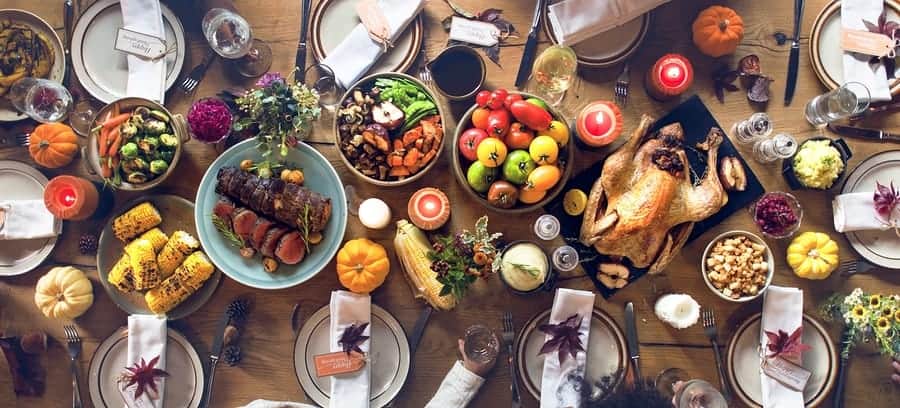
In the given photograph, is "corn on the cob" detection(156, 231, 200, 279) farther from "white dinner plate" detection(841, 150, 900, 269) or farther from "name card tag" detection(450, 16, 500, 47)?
"white dinner plate" detection(841, 150, 900, 269)

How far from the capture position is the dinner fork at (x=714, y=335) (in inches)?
78.7

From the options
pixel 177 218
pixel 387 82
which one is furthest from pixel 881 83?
pixel 177 218

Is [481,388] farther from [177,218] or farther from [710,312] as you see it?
[177,218]

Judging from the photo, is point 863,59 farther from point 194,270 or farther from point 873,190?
point 194,270

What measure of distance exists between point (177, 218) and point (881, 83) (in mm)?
2559

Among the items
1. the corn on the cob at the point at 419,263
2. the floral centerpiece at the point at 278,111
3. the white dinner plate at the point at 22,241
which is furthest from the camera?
the white dinner plate at the point at 22,241

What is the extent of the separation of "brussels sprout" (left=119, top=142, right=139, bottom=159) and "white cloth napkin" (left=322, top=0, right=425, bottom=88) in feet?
2.28

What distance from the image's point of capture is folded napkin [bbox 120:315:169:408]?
198cm

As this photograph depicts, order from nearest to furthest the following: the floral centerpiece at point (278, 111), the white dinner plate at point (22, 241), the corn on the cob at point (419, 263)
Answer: the floral centerpiece at point (278, 111) < the corn on the cob at point (419, 263) < the white dinner plate at point (22, 241)

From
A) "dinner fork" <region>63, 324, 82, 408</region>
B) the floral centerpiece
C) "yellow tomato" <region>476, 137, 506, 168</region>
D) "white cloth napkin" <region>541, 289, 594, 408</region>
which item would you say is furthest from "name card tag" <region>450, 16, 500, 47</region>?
"dinner fork" <region>63, 324, 82, 408</region>

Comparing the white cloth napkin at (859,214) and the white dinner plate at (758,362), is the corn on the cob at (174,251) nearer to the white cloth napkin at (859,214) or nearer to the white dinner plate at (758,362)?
the white dinner plate at (758,362)

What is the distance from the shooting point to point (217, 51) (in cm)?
205

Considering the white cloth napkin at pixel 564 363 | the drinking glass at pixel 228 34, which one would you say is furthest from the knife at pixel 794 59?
the drinking glass at pixel 228 34

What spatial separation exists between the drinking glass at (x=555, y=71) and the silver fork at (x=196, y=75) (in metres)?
1.19
